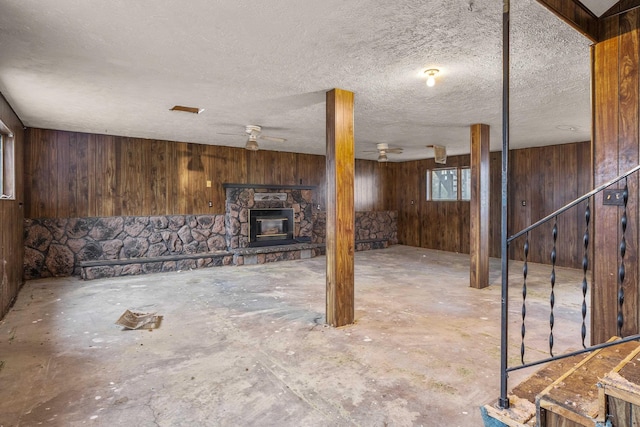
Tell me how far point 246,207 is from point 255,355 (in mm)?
4391

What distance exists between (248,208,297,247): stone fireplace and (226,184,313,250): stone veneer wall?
0.09 metres

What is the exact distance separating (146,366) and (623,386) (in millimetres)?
2763

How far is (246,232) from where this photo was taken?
6.75 m

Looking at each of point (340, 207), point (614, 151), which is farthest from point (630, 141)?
point (340, 207)

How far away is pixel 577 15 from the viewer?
78.1 inches

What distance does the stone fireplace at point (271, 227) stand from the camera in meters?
6.90

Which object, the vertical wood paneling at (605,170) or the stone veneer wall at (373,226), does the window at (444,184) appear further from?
the vertical wood paneling at (605,170)

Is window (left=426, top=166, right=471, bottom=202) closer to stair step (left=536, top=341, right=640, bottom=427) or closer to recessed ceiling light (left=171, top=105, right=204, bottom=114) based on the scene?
recessed ceiling light (left=171, top=105, right=204, bottom=114)

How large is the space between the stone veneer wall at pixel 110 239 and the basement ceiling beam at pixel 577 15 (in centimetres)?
596

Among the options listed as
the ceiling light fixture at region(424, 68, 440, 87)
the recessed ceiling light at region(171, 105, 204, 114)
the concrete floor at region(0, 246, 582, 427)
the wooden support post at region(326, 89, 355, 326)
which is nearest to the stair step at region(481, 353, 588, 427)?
the concrete floor at region(0, 246, 582, 427)

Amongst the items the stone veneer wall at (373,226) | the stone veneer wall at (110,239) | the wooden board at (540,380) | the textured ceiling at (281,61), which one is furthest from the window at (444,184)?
the wooden board at (540,380)

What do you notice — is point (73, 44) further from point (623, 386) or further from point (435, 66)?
point (623, 386)

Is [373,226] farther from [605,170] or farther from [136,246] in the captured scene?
[605,170]

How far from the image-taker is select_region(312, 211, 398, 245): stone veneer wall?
26.5ft
